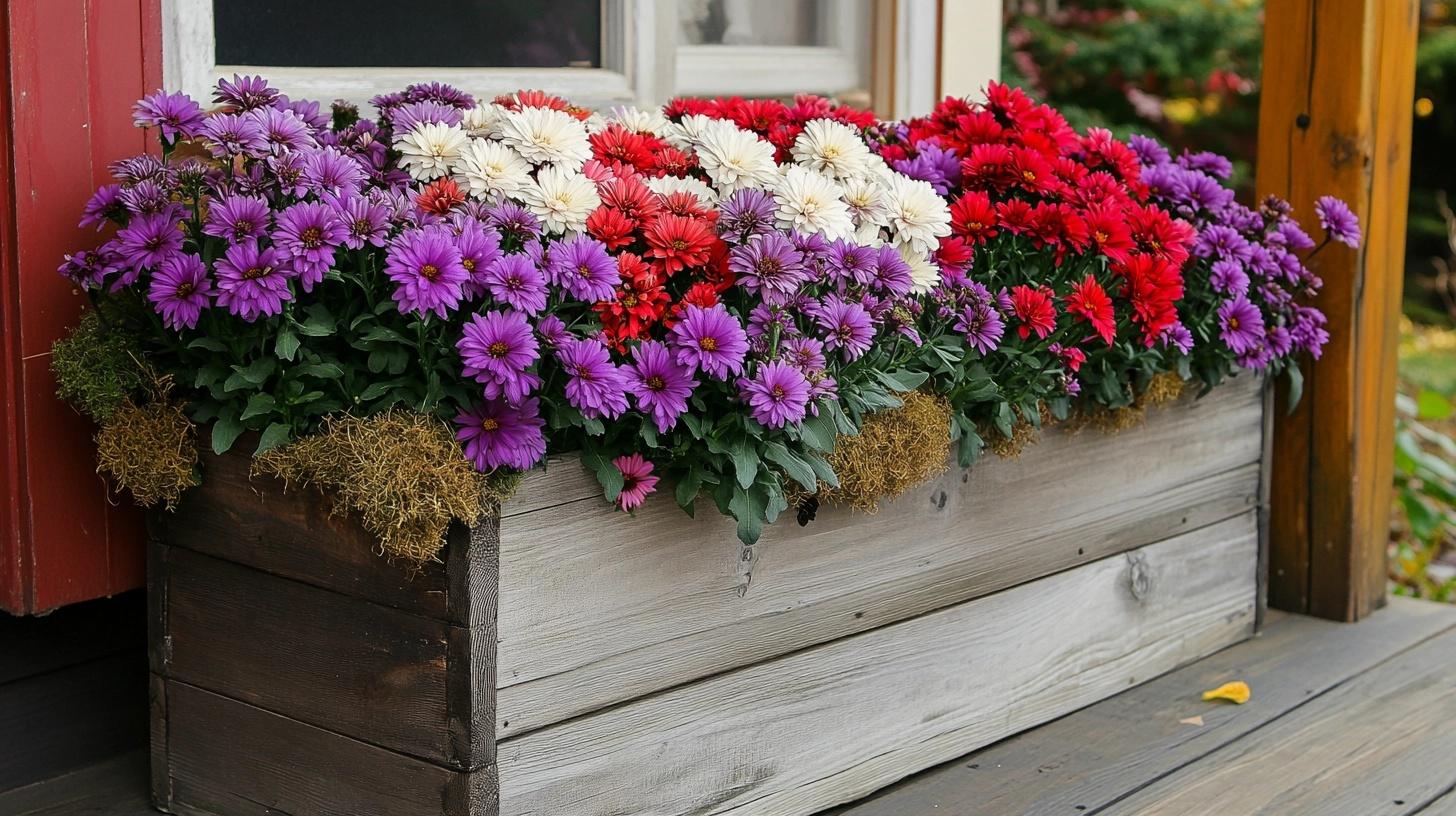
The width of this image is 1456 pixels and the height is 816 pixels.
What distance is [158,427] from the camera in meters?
1.82

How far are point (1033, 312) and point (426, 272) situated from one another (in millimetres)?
883

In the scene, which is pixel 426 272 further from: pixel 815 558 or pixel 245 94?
pixel 815 558

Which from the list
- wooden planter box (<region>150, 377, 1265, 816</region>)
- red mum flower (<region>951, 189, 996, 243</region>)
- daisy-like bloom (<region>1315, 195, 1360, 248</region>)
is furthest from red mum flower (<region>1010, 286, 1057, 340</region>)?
daisy-like bloom (<region>1315, 195, 1360, 248</region>)

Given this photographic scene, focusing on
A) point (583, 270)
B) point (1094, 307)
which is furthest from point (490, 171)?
point (1094, 307)

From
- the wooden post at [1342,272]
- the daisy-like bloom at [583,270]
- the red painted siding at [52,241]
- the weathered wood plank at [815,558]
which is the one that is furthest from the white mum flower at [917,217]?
the wooden post at [1342,272]

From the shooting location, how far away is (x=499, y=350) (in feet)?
5.23

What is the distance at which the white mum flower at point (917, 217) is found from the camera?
6.55 ft

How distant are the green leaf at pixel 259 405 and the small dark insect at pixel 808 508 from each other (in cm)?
66

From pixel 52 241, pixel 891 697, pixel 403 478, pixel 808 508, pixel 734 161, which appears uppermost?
pixel 734 161

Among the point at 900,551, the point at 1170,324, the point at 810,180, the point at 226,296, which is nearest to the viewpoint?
the point at 226,296

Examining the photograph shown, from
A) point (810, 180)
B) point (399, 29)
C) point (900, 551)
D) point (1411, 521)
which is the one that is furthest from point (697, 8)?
point (1411, 521)

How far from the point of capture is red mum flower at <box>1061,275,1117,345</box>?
2115 mm

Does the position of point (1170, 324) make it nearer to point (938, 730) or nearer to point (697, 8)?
point (938, 730)

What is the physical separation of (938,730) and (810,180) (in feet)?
2.81
